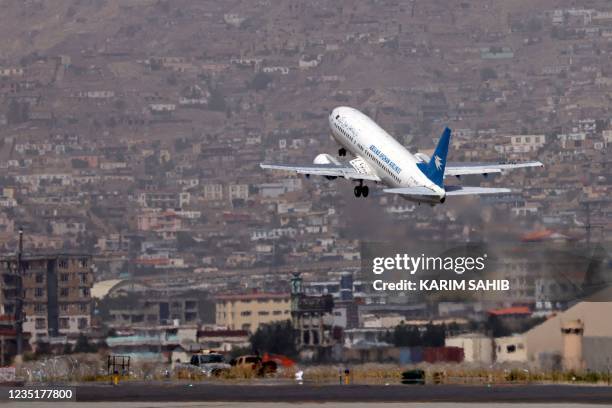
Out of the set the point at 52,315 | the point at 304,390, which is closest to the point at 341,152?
the point at 304,390

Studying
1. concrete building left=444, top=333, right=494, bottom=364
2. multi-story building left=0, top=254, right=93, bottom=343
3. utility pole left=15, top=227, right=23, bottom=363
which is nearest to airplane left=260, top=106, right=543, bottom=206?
concrete building left=444, top=333, right=494, bottom=364

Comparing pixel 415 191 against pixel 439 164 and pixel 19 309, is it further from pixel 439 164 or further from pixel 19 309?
pixel 19 309

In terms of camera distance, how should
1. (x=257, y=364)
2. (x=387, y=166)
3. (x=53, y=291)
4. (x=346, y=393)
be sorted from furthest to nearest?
(x=53, y=291) → (x=387, y=166) → (x=257, y=364) → (x=346, y=393)

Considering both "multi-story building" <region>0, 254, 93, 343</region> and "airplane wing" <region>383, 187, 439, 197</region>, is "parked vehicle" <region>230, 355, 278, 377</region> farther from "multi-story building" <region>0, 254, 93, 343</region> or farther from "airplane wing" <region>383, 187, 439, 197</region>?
"multi-story building" <region>0, 254, 93, 343</region>

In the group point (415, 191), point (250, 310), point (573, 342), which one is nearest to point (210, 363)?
point (415, 191)

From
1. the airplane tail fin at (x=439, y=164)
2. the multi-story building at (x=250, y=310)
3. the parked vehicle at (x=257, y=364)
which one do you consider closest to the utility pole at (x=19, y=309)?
the parked vehicle at (x=257, y=364)

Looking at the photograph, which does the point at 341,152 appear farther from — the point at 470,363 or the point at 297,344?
the point at 470,363

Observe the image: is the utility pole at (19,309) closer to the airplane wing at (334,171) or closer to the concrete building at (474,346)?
the airplane wing at (334,171)
